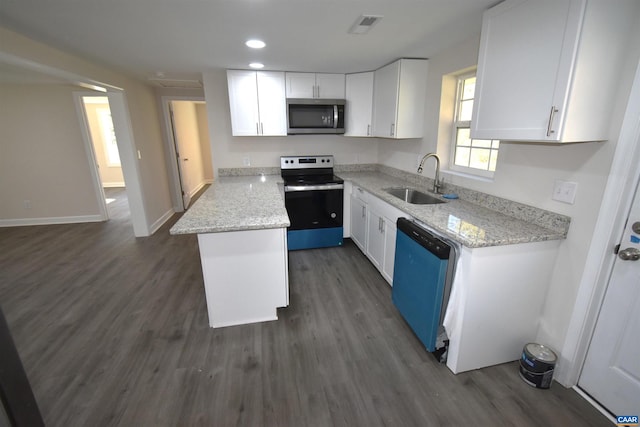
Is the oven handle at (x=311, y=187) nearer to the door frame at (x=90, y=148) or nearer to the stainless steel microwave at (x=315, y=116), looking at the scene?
the stainless steel microwave at (x=315, y=116)

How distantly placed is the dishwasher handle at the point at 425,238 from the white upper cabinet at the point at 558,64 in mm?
703

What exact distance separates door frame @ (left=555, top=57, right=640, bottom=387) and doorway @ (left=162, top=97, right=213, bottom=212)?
5.17 meters

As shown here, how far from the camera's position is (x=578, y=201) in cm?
157

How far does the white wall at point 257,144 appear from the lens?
3.51 m

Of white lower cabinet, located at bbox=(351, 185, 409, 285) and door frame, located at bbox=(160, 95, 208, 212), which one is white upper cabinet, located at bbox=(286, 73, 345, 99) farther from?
door frame, located at bbox=(160, 95, 208, 212)

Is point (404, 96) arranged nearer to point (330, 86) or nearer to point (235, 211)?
point (330, 86)

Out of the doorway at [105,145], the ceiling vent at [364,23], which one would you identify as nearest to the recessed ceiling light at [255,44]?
the ceiling vent at [364,23]

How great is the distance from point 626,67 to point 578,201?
663 mm

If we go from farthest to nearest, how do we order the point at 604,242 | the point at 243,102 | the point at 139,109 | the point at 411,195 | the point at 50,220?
the point at 50,220, the point at 139,109, the point at 243,102, the point at 411,195, the point at 604,242

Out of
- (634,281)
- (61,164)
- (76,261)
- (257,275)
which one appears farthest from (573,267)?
(61,164)

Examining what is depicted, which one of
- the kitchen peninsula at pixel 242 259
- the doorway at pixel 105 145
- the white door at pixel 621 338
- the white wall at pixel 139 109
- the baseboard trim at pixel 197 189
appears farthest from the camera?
the doorway at pixel 105 145

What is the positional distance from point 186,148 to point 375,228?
4.79 m

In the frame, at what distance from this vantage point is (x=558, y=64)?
132 cm

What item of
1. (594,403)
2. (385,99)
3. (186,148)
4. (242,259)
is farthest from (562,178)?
(186,148)
